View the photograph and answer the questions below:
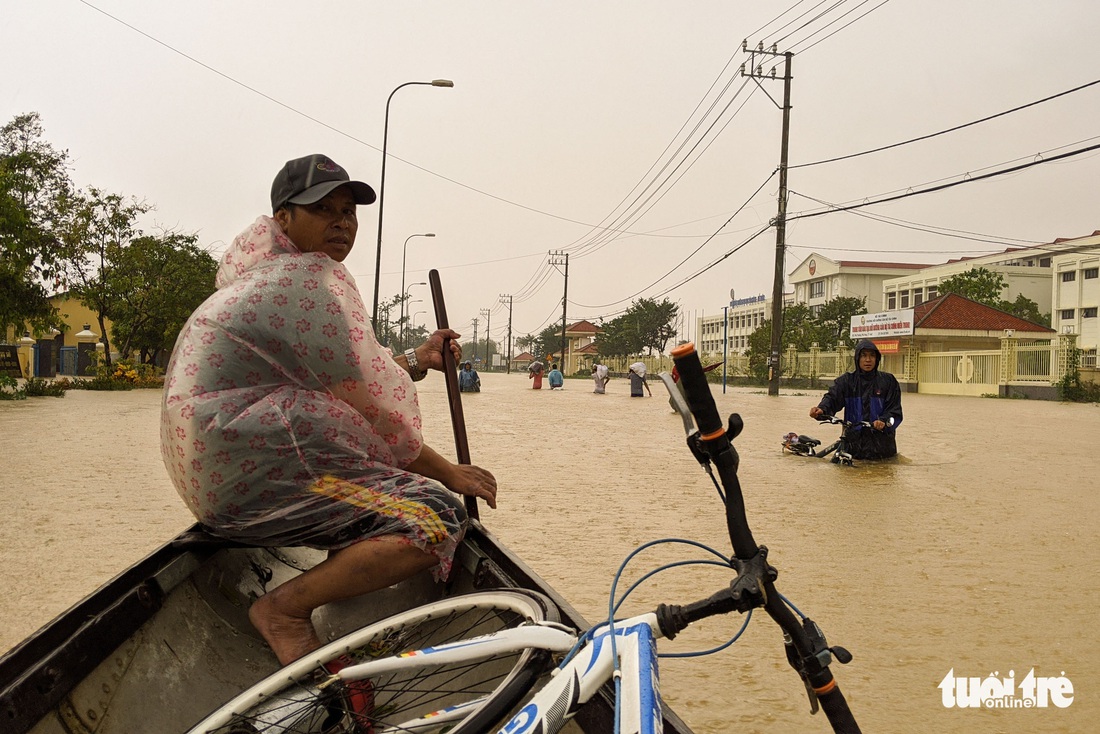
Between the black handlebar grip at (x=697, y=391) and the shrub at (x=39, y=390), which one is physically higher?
the black handlebar grip at (x=697, y=391)

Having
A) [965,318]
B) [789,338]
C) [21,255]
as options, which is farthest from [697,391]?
[789,338]

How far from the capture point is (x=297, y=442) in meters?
2.05

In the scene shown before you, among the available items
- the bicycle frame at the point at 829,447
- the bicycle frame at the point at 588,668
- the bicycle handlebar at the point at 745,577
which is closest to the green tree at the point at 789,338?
the bicycle frame at the point at 829,447

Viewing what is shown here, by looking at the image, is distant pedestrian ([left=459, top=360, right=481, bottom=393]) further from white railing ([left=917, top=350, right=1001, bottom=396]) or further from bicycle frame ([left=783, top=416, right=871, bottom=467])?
bicycle frame ([left=783, top=416, right=871, bottom=467])

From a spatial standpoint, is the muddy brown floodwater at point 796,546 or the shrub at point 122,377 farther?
the shrub at point 122,377

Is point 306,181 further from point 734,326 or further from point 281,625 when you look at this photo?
point 734,326

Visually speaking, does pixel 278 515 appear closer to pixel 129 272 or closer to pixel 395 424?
pixel 395 424

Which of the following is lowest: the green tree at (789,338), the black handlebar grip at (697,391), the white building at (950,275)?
the black handlebar grip at (697,391)

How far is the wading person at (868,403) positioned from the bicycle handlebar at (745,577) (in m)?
8.22

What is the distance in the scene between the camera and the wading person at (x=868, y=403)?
9312 mm

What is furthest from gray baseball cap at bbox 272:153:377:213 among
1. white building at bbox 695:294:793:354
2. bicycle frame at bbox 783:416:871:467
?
white building at bbox 695:294:793:354

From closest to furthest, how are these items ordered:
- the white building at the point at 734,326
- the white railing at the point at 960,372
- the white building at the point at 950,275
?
the white railing at the point at 960,372 → the white building at the point at 950,275 → the white building at the point at 734,326

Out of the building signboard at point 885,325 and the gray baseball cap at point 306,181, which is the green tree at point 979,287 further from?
the gray baseball cap at point 306,181

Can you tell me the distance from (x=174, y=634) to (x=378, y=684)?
0.88 meters
